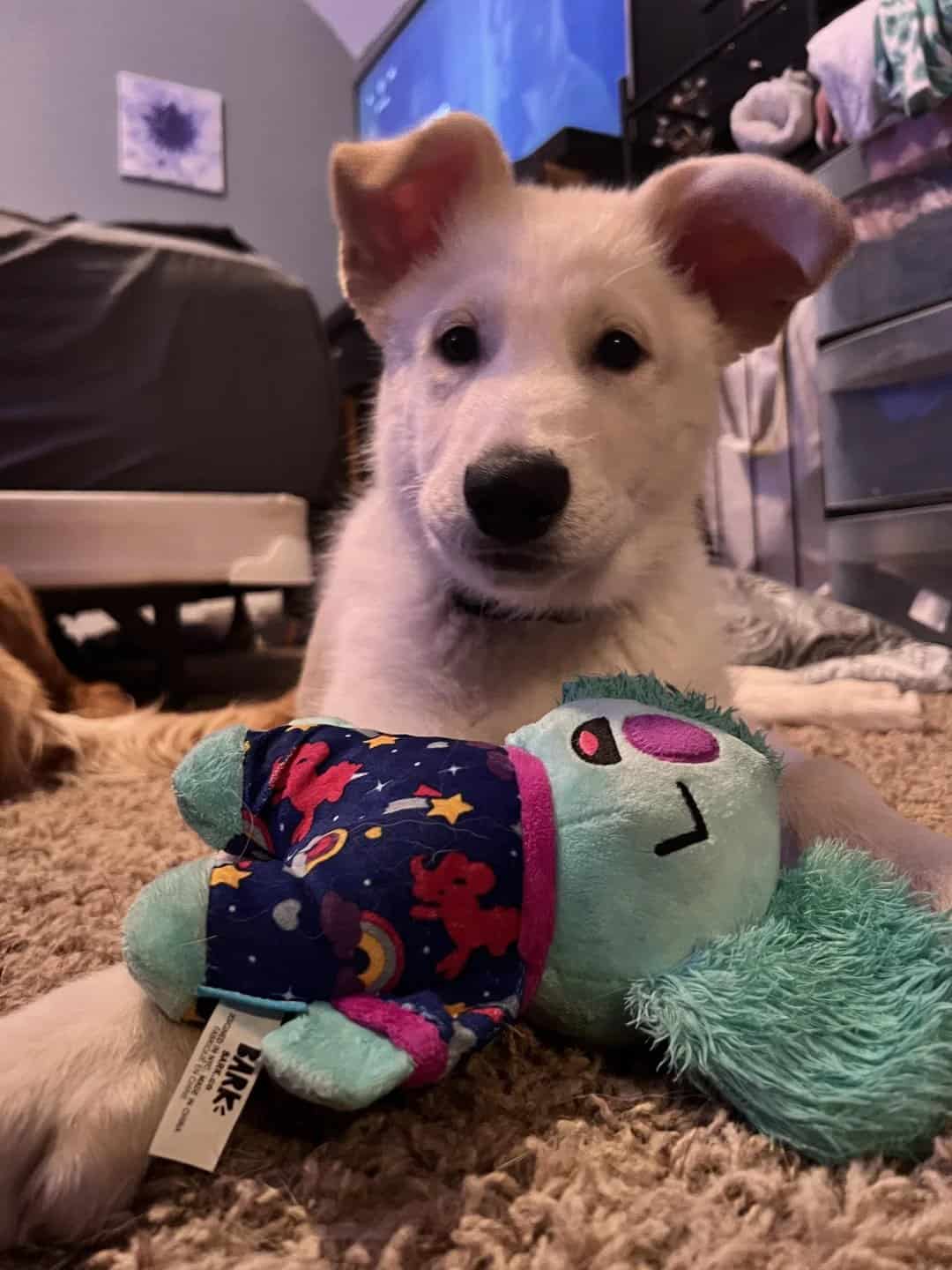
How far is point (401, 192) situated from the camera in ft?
3.32

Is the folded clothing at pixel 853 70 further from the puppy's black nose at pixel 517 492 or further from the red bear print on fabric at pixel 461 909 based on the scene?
the red bear print on fabric at pixel 461 909

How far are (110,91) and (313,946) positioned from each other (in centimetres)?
490

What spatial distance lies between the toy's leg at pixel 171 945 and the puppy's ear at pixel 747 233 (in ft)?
2.69

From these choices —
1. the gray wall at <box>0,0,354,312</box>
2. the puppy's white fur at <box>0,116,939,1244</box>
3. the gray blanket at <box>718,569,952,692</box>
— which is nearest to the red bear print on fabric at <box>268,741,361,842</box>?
the puppy's white fur at <box>0,116,939,1244</box>

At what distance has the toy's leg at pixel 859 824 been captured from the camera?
0.68 m

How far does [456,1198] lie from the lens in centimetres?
45

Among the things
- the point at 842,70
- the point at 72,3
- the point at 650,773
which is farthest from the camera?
the point at 72,3

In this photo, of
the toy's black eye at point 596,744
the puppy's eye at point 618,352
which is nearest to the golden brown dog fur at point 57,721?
the puppy's eye at point 618,352

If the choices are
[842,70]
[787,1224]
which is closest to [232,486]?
[842,70]

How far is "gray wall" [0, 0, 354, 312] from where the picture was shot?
163 inches

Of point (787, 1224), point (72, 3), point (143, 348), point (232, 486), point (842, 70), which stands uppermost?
point (72, 3)

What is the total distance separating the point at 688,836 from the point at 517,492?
0.32m

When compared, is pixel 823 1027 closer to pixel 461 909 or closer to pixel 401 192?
pixel 461 909

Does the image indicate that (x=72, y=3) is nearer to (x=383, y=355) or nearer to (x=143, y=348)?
(x=143, y=348)
